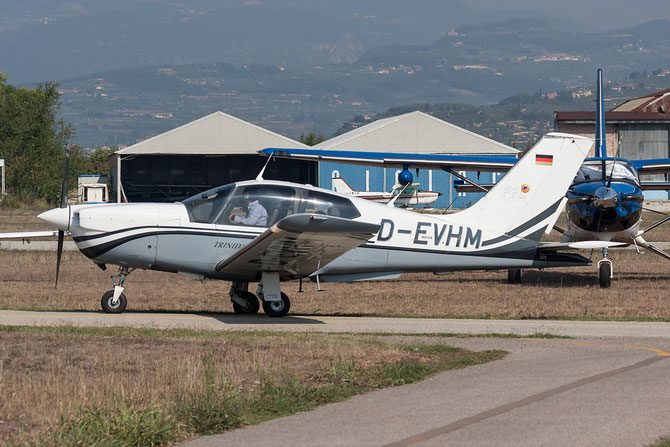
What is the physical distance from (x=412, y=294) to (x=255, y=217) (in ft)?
17.3

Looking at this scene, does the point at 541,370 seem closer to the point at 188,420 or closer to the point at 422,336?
the point at 422,336

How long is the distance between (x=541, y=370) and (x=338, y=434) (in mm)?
3149

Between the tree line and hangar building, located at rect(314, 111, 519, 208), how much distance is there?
61.1 ft

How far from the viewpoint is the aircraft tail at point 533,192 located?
1483 cm

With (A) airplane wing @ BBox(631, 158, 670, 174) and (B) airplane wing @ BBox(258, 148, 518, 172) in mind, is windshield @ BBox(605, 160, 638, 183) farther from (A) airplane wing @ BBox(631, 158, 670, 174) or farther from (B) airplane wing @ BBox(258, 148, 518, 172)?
(B) airplane wing @ BBox(258, 148, 518, 172)

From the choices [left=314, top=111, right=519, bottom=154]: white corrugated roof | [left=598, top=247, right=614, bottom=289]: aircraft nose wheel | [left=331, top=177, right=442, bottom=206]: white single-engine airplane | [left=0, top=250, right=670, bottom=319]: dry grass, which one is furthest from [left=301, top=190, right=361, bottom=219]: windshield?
[left=314, top=111, right=519, bottom=154]: white corrugated roof

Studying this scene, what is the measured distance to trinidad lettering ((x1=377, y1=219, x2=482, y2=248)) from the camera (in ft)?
46.3

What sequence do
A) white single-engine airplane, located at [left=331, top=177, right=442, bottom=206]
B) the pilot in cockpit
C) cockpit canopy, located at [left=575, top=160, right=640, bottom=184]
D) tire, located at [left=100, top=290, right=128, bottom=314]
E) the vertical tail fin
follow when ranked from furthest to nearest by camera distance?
1. white single-engine airplane, located at [left=331, top=177, right=442, bottom=206]
2. the vertical tail fin
3. cockpit canopy, located at [left=575, top=160, right=640, bottom=184]
4. tire, located at [left=100, top=290, right=128, bottom=314]
5. the pilot in cockpit

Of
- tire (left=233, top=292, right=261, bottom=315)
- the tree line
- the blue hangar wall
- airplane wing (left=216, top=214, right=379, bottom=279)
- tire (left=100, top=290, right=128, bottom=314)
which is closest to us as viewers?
airplane wing (left=216, top=214, right=379, bottom=279)

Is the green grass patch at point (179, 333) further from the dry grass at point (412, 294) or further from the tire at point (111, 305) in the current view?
the dry grass at point (412, 294)

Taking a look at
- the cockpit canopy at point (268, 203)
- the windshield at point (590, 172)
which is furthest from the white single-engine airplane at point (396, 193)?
the cockpit canopy at point (268, 203)

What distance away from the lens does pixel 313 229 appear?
11820mm

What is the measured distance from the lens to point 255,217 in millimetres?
13547

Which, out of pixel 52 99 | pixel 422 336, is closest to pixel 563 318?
pixel 422 336
